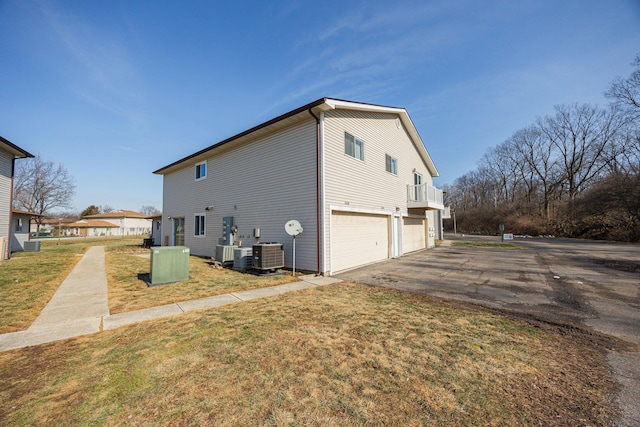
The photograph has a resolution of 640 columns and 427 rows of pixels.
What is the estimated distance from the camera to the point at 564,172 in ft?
119

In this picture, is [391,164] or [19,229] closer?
[391,164]

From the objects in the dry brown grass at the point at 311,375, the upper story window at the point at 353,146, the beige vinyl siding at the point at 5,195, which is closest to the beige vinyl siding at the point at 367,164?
the upper story window at the point at 353,146

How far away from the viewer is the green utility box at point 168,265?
7570mm

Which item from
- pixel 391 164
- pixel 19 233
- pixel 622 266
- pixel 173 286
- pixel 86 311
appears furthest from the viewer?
pixel 19 233

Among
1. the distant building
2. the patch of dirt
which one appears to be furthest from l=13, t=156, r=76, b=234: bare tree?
the patch of dirt

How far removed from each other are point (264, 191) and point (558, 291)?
10.4 metres

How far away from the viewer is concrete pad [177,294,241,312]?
17.9ft

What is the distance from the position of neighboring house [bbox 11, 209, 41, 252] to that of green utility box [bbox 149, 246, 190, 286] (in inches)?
809

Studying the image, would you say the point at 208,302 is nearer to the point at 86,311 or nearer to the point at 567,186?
the point at 86,311

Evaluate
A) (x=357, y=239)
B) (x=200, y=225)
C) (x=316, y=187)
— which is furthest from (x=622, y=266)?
(x=200, y=225)

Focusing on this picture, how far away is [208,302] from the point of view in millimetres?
5828

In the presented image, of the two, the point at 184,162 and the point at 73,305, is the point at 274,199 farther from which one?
the point at 184,162

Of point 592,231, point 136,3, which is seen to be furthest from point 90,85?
point 592,231

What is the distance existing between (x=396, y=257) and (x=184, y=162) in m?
14.4
